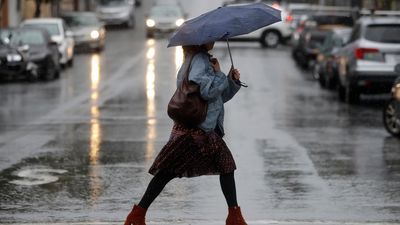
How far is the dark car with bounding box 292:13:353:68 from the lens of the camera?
3312 cm

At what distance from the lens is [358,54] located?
67.4 feet

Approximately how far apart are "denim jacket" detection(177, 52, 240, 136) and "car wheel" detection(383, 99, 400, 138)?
24.0 feet

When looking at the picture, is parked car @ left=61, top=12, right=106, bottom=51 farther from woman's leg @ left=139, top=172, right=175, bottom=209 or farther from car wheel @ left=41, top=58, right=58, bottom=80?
woman's leg @ left=139, top=172, right=175, bottom=209

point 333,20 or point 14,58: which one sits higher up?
point 333,20

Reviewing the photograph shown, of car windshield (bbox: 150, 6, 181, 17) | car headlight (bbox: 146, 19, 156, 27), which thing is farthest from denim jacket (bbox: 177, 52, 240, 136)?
car windshield (bbox: 150, 6, 181, 17)

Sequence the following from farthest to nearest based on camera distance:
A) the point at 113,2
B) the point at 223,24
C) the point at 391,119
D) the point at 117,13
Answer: the point at 113,2
the point at 117,13
the point at 391,119
the point at 223,24

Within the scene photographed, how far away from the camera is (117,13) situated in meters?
64.1

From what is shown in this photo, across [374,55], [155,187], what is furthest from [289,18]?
[155,187]

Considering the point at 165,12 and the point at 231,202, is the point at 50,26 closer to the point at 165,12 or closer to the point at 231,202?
the point at 165,12

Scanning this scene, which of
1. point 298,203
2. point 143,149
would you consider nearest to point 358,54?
point 143,149

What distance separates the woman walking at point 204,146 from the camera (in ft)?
27.2

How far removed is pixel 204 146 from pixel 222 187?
1.24 feet

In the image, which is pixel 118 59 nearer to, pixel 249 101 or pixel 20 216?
pixel 249 101

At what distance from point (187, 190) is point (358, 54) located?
1032cm
